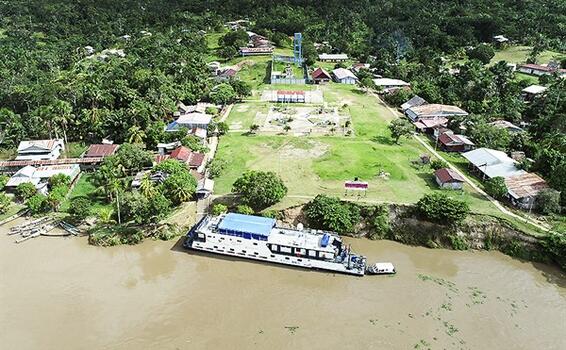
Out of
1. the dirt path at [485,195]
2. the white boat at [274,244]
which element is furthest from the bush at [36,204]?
the dirt path at [485,195]

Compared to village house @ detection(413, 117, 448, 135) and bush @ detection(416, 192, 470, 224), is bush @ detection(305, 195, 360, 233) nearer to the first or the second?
bush @ detection(416, 192, 470, 224)

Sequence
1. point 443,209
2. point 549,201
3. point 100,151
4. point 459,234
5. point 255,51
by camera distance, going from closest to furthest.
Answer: point 443,209, point 459,234, point 549,201, point 100,151, point 255,51

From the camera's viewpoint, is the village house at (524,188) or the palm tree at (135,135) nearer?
the village house at (524,188)

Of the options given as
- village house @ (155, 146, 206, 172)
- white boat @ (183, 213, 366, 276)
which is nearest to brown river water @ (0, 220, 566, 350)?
white boat @ (183, 213, 366, 276)

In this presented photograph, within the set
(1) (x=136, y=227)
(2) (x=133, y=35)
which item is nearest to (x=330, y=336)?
(1) (x=136, y=227)

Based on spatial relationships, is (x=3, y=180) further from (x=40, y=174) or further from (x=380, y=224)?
(x=380, y=224)

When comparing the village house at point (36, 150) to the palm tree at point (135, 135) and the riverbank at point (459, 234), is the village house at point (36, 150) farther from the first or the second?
the riverbank at point (459, 234)

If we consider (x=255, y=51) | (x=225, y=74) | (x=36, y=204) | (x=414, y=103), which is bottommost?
(x=36, y=204)

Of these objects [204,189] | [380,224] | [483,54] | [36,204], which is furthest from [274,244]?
[483,54]
